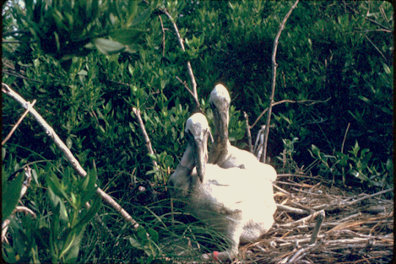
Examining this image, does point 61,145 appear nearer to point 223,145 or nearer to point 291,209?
point 223,145

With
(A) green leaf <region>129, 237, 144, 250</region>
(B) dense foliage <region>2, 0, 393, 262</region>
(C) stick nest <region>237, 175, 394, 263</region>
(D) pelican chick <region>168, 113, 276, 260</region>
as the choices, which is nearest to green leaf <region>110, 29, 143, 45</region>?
(B) dense foliage <region>2, 0, 393, 262</region>

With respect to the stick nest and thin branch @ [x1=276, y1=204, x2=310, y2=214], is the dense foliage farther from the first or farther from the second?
thin branch @ [x1=276, y1=204, x2=310, y2=214]

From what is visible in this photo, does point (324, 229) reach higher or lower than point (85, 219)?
lower

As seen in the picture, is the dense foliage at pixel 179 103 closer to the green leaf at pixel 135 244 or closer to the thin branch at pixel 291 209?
the green leaf at pixel 135 244

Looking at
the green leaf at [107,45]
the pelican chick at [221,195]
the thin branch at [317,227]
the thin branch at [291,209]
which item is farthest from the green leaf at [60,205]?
the thin branch at [291,209]

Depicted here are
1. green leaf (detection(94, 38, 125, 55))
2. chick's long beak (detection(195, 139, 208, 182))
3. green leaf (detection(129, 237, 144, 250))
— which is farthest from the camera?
chick's long beak (detection(195, 139, 208, 182))

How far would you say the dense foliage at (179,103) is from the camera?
307 cm

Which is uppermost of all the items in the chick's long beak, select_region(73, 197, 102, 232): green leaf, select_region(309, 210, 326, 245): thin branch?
select_region(73, 197, 102, 232): green leaf

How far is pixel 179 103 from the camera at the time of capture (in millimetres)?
3717

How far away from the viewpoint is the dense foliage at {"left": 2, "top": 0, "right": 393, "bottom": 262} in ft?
10.1

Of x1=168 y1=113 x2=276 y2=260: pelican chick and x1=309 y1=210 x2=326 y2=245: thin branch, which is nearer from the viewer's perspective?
x1=309 y1=210 x2=326 y2=245: thin branch

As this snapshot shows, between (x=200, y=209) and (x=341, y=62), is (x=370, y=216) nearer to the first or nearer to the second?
(x=200, y=209)

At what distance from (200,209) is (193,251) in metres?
0.38

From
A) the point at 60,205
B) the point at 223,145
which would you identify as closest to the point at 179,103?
the point at 223,145
